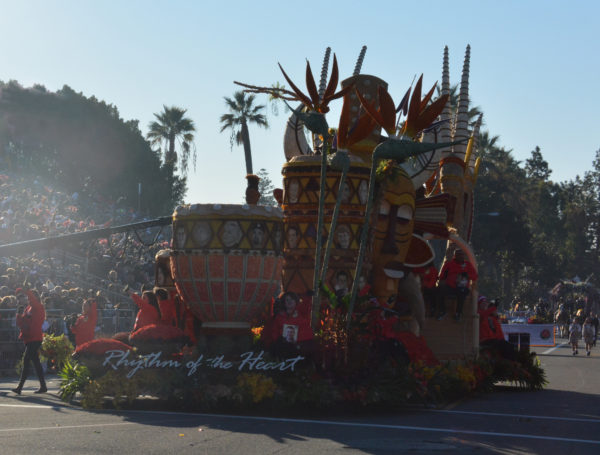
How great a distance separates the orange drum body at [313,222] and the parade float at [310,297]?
0.02 metres

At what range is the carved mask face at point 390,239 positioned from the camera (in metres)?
13.4

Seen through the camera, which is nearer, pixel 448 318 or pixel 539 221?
pixel 448 318

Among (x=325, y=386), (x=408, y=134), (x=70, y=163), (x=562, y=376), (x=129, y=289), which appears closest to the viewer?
(x=325, y=386)

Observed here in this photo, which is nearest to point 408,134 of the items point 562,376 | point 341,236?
point 341,236

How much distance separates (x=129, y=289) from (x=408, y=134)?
61.9 ft

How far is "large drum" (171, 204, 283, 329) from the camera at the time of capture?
11.4 metres

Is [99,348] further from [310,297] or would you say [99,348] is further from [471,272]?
[471,272]

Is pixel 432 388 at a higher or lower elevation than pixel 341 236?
lower

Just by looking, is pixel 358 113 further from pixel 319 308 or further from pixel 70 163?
pixel 70 163

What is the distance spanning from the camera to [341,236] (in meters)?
13.3

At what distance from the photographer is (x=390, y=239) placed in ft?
44.1

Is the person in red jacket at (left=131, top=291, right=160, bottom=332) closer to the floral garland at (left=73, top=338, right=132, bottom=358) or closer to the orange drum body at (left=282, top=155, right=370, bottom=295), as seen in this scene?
the floral garland at (left=73, top=338, right=132, bottom=358)

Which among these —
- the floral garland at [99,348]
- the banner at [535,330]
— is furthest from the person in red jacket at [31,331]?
the banner at [535,330]

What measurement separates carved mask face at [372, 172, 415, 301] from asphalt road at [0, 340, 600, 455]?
2476 mm
